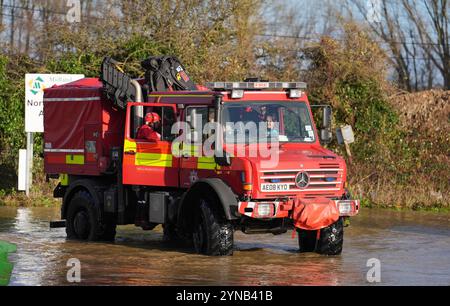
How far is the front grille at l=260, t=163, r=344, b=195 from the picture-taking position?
47.0ft

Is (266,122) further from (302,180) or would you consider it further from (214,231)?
(214,231)

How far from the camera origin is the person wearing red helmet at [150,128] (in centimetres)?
1568

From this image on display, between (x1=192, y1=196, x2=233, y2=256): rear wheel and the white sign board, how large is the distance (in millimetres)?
10963

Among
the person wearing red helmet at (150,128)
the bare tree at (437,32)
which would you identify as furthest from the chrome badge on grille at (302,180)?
the bare tree at (437,32)

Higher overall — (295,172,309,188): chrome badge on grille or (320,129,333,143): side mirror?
(320,129,333,143): side mirror

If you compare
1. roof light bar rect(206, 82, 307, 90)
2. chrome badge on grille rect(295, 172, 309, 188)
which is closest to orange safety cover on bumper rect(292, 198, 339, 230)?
chrome badge on grille rect(295, 172, 309, 188)

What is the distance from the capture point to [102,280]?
1230 centimetres

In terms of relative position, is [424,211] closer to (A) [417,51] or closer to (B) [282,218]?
(B) [282,218]

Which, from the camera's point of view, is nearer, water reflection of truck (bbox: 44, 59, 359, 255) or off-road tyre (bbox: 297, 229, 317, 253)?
water reflection of truck (bbox: 44, 59, 359, 255)

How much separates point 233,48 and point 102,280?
19.2 meters

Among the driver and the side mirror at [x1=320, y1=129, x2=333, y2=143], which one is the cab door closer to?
the driver

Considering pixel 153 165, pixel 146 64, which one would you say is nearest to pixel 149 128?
pixel 153 165

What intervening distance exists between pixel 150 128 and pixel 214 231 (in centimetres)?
231
